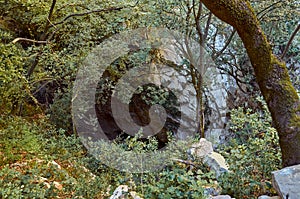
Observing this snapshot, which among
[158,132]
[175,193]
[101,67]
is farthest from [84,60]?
[175,193]

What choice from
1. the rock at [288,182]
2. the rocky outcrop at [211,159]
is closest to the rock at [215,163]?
the rocky outcrop at [211,159]

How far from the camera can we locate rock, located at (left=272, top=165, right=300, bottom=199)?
65.9 inches

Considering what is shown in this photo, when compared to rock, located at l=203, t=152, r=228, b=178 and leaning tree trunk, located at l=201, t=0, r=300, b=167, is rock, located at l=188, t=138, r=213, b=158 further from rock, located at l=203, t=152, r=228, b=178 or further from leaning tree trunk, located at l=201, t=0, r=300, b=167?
leaning tree trunk, located at l=201, t=0, r=300, b=167

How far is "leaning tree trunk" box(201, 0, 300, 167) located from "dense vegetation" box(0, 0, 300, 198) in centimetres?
34

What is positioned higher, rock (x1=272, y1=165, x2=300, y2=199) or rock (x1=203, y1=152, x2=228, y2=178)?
rock (x1=272, y1=165, x2=300, y2=199)

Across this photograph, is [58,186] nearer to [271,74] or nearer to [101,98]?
→ [271,74]

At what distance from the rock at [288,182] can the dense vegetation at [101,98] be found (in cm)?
31

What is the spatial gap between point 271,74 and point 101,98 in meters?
3.32

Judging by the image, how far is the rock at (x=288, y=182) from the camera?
1.67 meters

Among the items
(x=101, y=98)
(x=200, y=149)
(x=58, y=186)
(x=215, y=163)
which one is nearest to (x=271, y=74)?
(x=215, y=163)

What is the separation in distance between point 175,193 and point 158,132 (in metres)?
3.44

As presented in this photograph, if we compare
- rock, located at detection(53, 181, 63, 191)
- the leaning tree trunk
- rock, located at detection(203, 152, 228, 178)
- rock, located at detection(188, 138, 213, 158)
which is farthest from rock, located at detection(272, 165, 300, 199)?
rock, located at detection(53, 181, 63, 191)

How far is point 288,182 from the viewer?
5.61 ft

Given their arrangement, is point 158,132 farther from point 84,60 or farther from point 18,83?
point 18,83
